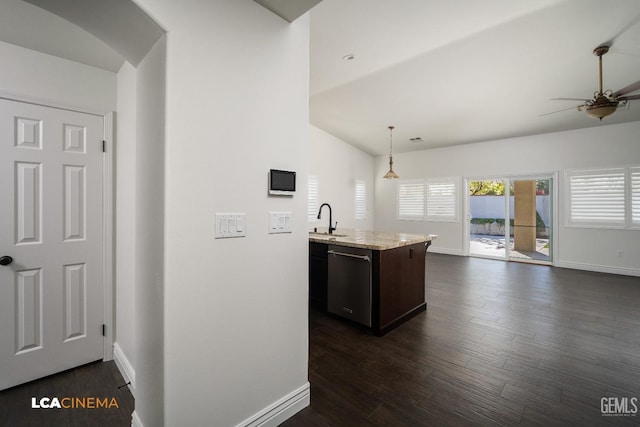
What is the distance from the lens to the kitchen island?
2.72 metres

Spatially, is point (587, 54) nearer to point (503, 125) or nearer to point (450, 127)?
point (503, 125)

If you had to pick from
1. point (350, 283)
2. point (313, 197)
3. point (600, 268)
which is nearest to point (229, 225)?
point (350, 283)

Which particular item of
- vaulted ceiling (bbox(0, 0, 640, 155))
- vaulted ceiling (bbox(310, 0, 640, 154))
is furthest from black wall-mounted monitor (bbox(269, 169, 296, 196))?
vaulted ceiling (bbox(310, 0, 640, 154))

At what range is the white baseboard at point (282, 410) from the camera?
151cm

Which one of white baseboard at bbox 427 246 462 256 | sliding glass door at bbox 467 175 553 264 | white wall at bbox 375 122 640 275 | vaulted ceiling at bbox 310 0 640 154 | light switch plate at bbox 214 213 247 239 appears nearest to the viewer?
light switch plate at bbox 214 213 247 239

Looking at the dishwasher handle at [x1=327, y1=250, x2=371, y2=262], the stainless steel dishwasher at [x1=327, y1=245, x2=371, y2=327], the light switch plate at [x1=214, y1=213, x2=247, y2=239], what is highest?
the light switch plate at [x1=214, y1=213, x2=247, y2=239]

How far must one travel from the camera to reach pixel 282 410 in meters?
1.62

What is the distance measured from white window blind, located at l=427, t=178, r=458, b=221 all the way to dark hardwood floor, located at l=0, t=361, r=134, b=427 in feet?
24.5

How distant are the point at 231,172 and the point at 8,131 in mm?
1781

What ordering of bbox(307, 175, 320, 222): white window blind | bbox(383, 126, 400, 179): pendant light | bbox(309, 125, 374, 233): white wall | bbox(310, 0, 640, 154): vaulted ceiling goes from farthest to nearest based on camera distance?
bbox(309, 125, 374, 233): white wall < bbox(307, 175, 320, 222): white window blind < bbox(383, 126, 400, 179): pendant light < bbox(310, 0, 640, 154): vaulted ceiling

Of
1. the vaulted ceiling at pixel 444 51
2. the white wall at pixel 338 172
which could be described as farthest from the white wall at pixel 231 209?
the white wall at pixel 338 172

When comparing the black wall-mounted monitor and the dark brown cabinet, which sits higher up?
the black wall-mounted monitor

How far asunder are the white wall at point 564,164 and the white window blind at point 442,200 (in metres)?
0.19

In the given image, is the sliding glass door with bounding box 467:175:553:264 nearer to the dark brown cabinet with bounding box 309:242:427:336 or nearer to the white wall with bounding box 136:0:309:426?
the dark brown cabinet with bounding box 309:242:427:336
